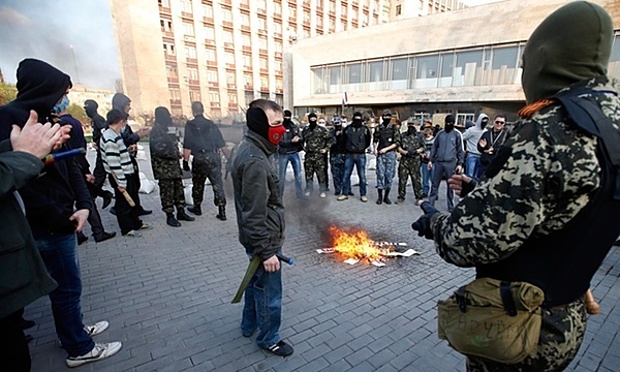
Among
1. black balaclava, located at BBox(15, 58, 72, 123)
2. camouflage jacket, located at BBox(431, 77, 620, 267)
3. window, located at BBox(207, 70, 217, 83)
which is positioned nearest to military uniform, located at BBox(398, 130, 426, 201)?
camouflage jacket, located at BBox(431, 77, 620, 267)

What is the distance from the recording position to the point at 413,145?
717 cm

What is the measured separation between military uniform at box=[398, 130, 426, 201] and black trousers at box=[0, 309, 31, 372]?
7005 mm

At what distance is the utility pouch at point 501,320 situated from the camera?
1182 millimetres

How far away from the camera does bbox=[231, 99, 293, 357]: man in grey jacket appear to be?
7.29 feet

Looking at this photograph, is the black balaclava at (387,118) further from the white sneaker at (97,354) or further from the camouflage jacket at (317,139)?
the white sneaker at (97,354)

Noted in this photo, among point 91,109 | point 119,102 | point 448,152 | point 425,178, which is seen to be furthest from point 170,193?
point 425,178

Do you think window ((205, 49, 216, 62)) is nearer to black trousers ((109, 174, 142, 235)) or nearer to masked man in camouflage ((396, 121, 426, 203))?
masked man in camouflage ((396, 121, 426, 203))

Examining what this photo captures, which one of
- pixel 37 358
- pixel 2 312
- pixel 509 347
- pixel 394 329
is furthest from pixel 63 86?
pixel 394 329

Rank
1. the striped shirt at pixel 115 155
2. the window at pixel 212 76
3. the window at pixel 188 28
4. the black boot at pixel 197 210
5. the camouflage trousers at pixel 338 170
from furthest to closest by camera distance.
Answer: the window at pixel 212 76 → the window at pixel 188 28 → the camouflage trousers at pixel 338 170 → the black boot at pixel 197 210 → the striped shirt at pixel 115 155

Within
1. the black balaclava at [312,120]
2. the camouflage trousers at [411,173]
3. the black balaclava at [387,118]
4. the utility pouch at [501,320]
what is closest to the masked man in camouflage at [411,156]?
the camouflage trousers at [411,173]

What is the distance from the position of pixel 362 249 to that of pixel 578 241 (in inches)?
146

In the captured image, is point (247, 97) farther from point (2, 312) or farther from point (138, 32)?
point (2, 312)

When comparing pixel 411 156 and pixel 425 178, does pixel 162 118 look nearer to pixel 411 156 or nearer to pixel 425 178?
pixel 411 156

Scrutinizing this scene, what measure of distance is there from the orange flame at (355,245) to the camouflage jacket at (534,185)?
336 cm
